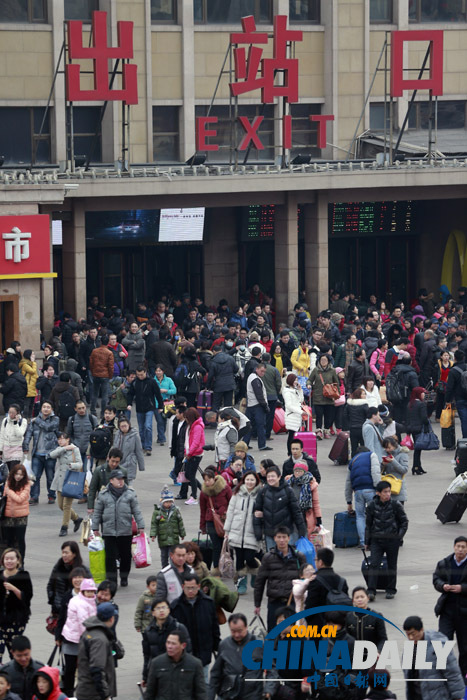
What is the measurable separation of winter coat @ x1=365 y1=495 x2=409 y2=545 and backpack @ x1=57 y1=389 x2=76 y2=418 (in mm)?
7207

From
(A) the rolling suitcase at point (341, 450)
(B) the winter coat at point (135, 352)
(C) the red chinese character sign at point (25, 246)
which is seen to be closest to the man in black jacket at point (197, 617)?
(A) the rolling suitcase at point (341, 450)

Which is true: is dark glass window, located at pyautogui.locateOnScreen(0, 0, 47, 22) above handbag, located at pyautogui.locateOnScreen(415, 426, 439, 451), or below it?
above

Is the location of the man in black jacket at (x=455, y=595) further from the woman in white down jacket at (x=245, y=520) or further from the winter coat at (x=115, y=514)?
the winter coat at (x=115, y=514)

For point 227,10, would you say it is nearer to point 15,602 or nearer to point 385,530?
point 385,530

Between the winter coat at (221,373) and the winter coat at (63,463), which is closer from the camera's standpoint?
the winter coat at (63,463)

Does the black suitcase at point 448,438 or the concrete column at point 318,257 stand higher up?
the concrete column at point 318,257

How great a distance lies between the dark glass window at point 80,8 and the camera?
1615 inches

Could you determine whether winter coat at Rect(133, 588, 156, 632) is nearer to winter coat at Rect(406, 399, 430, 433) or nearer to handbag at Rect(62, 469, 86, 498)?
handbag at Rect(62, 469, 86, 498)

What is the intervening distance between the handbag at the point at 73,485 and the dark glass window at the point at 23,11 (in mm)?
23739

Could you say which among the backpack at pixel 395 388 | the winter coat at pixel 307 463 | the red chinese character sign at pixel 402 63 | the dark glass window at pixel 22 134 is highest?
the red chinese character sign at pixel 402 63

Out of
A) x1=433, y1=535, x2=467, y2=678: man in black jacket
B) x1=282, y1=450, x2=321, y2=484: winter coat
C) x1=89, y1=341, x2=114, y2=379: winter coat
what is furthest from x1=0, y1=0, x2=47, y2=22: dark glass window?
x1=433, y1=535, x2=467, y2=678: man in black jacket

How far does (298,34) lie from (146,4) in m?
4.54

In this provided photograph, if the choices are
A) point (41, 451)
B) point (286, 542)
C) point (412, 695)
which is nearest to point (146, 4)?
point (41, 451)

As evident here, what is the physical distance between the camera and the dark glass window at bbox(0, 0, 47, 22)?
40.3 m
